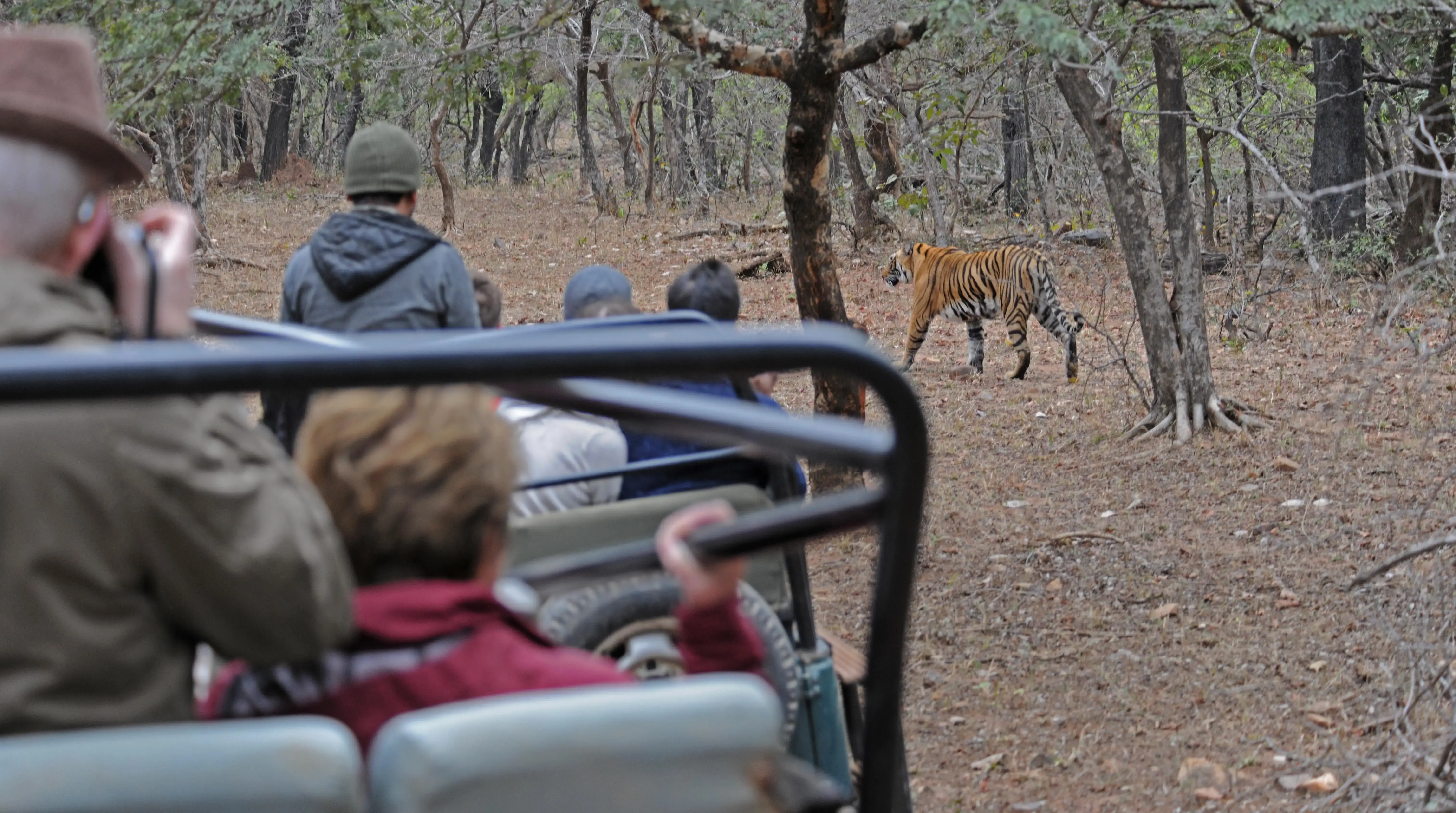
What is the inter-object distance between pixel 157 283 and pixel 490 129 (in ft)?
92.7

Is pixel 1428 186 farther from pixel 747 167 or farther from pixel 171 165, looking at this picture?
pixel 747 167

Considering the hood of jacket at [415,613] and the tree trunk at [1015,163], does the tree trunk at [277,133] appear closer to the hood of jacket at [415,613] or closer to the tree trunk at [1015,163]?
the tree trunk at [1015,163]

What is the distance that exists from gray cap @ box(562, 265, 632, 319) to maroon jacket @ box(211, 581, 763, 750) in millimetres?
2361

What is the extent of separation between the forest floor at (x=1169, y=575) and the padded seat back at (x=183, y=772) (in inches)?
118

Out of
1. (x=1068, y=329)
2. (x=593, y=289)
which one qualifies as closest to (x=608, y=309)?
(x=593, y=289)

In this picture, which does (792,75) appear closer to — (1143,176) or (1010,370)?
(1010,370)

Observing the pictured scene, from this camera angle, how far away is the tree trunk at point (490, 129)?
89.3 feet

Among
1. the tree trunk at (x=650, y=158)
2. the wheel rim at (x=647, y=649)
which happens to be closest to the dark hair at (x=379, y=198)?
the wheel rim at (x=647, y=649)

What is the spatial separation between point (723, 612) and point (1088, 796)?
10.6 ft

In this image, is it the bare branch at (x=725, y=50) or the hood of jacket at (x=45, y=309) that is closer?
the hood of jacket at (x=45, y=309)

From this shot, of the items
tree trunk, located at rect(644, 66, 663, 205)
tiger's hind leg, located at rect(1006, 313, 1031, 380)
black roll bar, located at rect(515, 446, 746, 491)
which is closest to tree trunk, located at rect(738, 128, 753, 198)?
tree trunk, located at rect(644, 66, 663, 205)

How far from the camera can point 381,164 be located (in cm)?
373

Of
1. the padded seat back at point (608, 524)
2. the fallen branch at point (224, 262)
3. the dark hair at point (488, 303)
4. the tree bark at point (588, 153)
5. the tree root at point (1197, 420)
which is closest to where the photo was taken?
the padded seat back at point (608, 524)

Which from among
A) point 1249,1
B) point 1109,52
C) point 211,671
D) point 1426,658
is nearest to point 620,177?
point 1109,52
